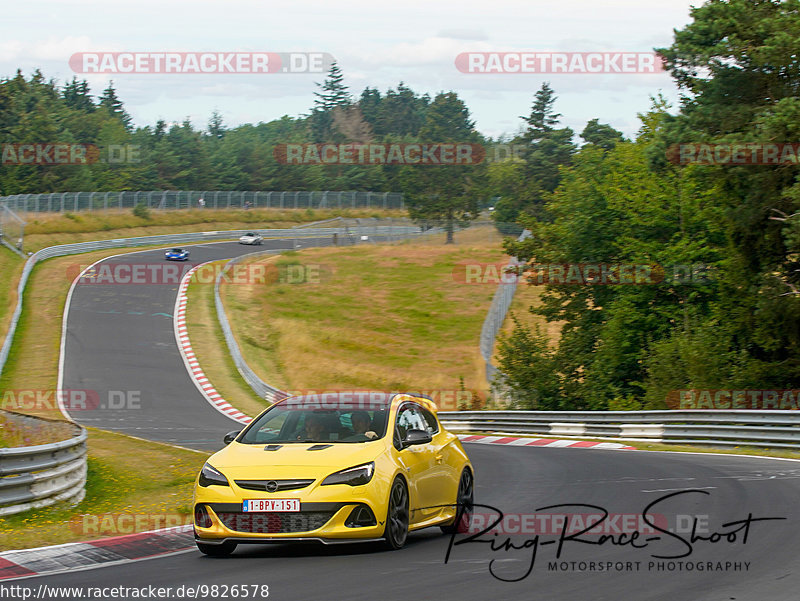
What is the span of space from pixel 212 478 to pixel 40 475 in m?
4.37

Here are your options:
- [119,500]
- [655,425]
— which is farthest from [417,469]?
[655,425]

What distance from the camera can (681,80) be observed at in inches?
1162

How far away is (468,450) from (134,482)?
9.13 metres

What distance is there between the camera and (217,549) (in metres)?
8.71

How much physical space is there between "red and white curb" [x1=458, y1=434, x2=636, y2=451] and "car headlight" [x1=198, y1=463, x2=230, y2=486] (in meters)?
15.1

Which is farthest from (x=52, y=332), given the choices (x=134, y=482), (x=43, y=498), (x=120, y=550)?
(x=120, y=550)

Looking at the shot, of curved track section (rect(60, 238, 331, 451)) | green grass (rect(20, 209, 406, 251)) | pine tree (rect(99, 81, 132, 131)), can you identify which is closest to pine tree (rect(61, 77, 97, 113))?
pine tree (rect(99, 81, 132, 131))

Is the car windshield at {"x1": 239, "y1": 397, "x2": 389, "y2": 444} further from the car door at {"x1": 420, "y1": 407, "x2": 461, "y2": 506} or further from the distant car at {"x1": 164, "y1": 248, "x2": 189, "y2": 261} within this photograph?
the distant car at {"x1": 164, "y1": 248, "x2": 189, "y2": 261}

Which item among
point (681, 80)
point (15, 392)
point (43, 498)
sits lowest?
point (15, 392)

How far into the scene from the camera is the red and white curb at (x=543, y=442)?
23.3 meters

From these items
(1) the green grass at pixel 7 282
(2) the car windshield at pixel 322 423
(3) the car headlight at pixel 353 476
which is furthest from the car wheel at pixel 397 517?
(1) the green grass at pixel 7 282

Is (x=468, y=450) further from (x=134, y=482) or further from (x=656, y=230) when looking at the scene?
(x=656, y=230)

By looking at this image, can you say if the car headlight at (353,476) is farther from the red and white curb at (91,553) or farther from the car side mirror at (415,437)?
the red and white curb at (91,553)

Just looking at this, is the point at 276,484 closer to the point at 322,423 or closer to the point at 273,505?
the point at 273,505
